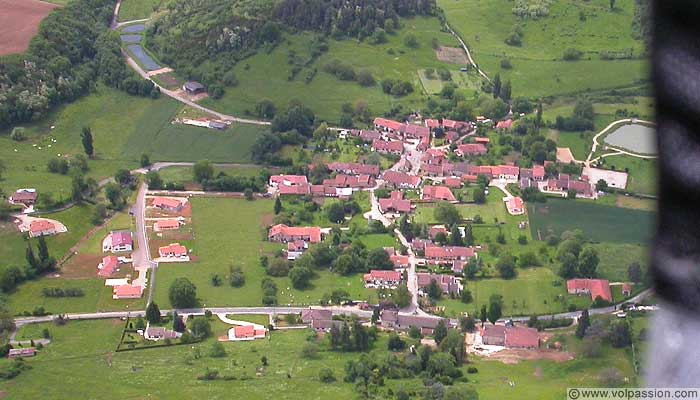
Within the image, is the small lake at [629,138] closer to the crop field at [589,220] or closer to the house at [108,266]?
the crop field at [589,220]

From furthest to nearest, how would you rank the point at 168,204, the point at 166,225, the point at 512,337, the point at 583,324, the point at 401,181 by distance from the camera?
the point at 401,181 < the point at 168,204 < the point at 166,225 < the point at 512,337 < the point at 583,324

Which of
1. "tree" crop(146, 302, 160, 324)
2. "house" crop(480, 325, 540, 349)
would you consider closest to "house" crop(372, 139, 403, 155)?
"house" crop(480, 325, 540, 349)

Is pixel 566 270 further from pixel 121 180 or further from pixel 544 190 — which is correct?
pixel 121 180

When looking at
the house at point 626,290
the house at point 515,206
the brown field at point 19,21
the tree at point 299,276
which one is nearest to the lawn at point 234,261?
the tree at point 299,276

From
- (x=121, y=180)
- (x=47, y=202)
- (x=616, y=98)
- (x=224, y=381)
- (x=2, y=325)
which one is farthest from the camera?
(x=616, y=98)

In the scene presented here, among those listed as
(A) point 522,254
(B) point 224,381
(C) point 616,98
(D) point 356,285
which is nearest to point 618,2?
(C) point 616,98

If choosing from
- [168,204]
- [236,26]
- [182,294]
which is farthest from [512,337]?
[236,26]

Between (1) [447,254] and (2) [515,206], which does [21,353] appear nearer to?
(1) [447,254]
